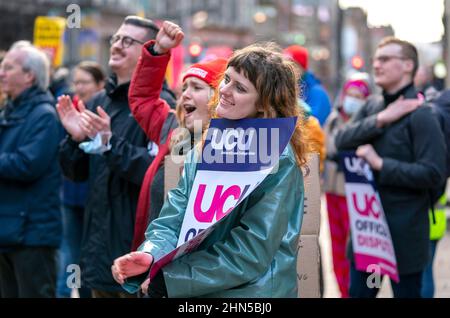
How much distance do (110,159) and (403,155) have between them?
6.55 feet

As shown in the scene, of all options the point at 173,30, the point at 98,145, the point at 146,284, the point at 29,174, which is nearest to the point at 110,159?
the point at 98,145

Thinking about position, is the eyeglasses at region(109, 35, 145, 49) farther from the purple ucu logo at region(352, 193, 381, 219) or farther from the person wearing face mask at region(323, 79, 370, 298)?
the person wearing face mask at region(323, 79, 370, 298)

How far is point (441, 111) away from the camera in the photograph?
5.93m

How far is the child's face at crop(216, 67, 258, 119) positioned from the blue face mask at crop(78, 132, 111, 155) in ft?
5.08

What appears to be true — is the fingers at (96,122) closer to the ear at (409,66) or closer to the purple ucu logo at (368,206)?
the purple ucu logo at (368,206)

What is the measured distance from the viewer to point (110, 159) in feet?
15.9

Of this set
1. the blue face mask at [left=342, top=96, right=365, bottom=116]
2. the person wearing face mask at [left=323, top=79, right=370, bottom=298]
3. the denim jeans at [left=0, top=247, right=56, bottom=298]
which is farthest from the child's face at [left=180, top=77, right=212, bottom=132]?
the blue face mask at [left=342, top=96, right=365, bottom=116]

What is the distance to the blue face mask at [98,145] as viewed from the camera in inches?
190

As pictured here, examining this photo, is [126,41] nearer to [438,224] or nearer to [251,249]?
[251,249]

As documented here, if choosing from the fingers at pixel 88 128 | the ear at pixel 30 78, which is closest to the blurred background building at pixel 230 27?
the ear at pixel 30 78

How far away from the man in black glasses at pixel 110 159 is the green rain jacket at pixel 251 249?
5.06 feet

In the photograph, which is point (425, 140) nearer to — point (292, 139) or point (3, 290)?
point (292, 139)
